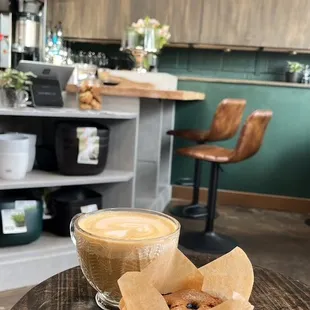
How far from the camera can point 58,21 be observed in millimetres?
4375

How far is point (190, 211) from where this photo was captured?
358cm

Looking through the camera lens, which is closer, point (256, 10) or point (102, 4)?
point (256, 10)

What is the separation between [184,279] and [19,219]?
162 cm

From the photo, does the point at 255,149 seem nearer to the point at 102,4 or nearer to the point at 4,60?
the point at 102,4

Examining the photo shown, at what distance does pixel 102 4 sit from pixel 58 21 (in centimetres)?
49

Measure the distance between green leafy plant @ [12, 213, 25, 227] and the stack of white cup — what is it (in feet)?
0.61

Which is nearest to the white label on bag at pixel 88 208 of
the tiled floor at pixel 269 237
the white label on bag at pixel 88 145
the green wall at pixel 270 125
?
the white label on bag at pixel 88 145

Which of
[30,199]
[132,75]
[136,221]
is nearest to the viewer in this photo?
[136,221]

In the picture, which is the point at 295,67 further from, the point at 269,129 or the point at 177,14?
the point at 177,14

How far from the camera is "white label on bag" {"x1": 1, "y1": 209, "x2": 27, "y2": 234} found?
6.93ft

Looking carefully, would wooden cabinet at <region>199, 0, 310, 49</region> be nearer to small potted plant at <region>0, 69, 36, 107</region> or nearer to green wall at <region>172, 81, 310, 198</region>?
green wall at <region>172, 81, 310, 198</region>

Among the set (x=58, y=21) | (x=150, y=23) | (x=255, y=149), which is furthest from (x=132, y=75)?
(x=58, y=21)

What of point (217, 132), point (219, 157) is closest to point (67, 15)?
point (217, 132)

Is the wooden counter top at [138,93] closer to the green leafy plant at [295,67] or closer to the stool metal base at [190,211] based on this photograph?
the stool metal base at [190,211]
